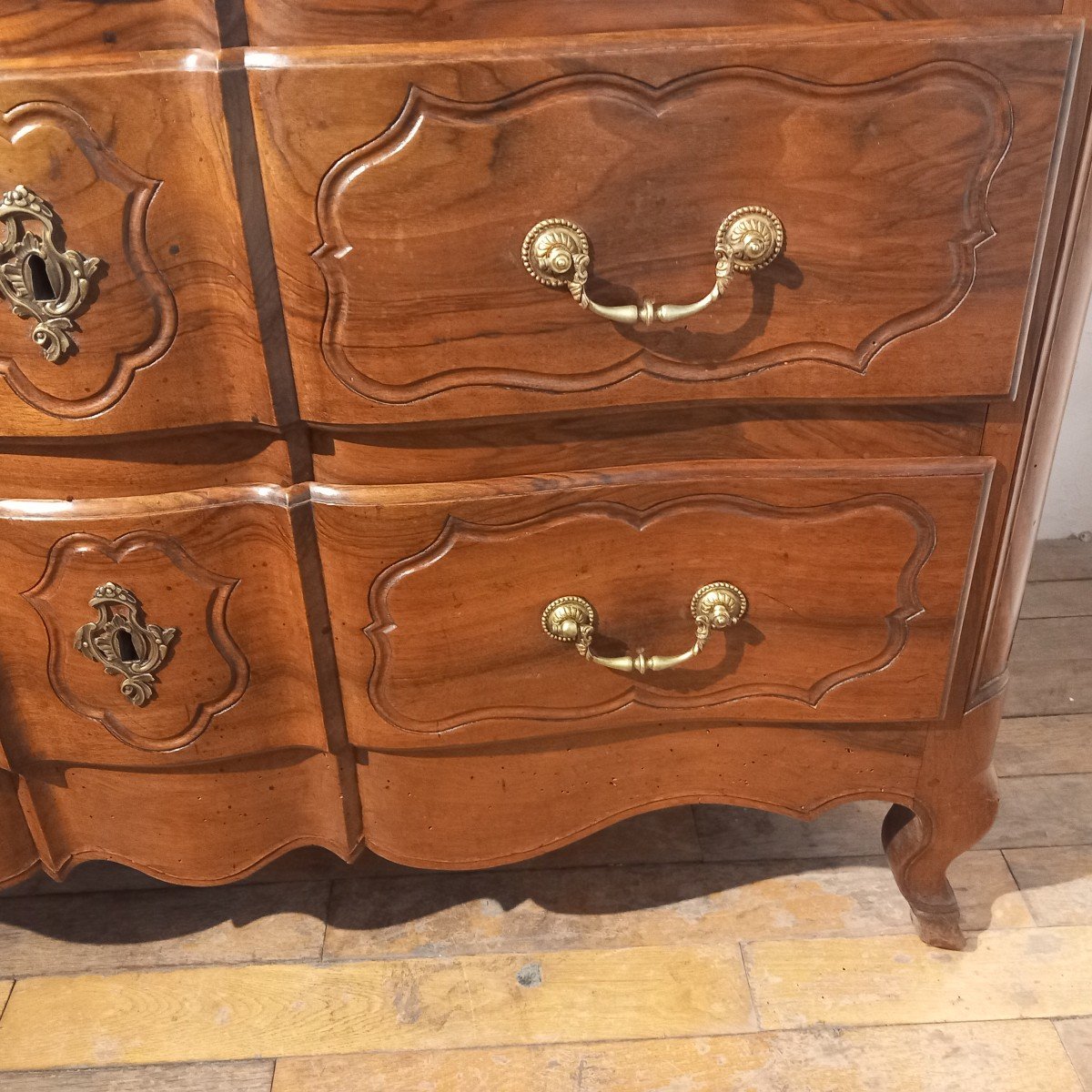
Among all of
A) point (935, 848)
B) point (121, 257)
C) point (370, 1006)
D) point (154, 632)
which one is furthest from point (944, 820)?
point (121, 257)

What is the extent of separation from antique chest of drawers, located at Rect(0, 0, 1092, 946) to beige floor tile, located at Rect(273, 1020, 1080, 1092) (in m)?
0.18

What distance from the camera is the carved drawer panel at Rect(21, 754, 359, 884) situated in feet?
2.63

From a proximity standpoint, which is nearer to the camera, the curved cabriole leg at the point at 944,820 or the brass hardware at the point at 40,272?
the brass hardware at the point at 40,272

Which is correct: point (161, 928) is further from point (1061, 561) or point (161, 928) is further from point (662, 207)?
point (1061, 561)

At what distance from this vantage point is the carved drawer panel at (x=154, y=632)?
0.69 metres

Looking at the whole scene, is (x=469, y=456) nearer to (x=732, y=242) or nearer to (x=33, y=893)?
(x=732, y=242)

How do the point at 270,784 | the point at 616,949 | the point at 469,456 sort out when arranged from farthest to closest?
1. the point at 616,949
2. the point at 270,784
3. the point at 469,456

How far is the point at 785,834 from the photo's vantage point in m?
1.09

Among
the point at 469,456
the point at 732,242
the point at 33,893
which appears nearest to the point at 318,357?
the point at 469,456

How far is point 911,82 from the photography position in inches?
23.4

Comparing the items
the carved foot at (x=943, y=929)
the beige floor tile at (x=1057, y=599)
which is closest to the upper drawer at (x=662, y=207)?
the carved foot at (x=943, y=929)

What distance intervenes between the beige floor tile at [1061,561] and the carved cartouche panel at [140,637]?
4.00 feet

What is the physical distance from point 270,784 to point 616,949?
37 centimetres

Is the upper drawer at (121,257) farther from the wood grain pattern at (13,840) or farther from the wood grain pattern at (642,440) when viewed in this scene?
the wood grain pattern at (13,840)
